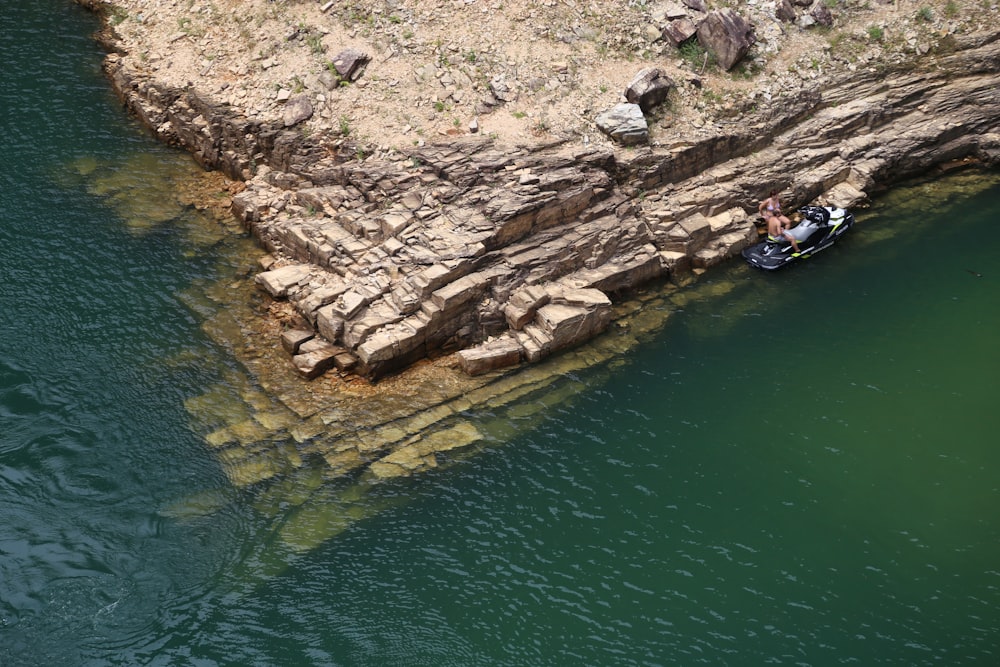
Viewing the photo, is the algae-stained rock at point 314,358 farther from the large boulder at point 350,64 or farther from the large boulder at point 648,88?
the large boulder at point 648,88

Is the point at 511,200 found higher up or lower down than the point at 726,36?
lower down

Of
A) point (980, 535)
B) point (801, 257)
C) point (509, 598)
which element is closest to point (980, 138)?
point (801, 257)

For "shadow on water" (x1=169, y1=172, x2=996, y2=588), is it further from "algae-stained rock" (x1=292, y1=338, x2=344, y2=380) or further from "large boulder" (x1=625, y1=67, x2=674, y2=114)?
"large boulder" (x1=625, y1=67, x2=674, y2=114)

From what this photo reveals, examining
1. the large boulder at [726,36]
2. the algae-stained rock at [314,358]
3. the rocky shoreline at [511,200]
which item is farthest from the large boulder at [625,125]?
the algae-stained rock at [314,358]

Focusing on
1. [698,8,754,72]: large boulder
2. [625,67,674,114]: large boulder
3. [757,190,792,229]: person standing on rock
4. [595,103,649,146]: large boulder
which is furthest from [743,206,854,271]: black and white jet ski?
[698,8,754,72]: large boulder

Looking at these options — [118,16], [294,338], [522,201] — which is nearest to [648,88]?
[522,201]

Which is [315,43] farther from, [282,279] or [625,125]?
[625,125]

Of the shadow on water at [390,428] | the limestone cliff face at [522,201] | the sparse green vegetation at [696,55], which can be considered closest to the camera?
the shadow on water at [390,428]
